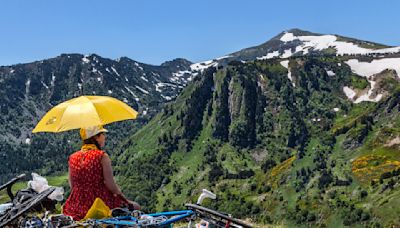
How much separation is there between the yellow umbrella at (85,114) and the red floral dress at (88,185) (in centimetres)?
53

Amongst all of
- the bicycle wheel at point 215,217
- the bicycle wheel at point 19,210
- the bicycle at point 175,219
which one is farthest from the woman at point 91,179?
the bicycle wheel at point 215,217

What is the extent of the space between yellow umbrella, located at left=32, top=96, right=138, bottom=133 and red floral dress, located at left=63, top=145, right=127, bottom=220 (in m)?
0.53

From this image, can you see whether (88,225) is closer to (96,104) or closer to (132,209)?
(132,209)

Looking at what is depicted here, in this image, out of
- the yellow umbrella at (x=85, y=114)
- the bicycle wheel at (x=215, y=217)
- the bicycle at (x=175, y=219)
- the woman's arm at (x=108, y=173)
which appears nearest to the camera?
the bicycle wheel at (x=215, y=217)

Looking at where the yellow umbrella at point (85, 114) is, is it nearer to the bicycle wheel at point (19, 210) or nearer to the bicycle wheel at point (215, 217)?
the bicycle wheel at point (19, 210)

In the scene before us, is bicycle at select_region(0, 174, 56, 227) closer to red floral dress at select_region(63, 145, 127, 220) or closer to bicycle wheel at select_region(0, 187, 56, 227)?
bicycle wheel at select_region(0, 187, 56, 227)

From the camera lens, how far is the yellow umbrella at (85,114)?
980 cm

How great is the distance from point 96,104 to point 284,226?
9.95 m

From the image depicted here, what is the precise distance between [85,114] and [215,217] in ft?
10.7

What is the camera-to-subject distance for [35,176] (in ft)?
36.5

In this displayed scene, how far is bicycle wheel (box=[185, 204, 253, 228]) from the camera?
8.02 metres

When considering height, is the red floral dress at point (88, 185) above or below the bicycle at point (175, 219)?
above

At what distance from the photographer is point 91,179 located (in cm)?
961

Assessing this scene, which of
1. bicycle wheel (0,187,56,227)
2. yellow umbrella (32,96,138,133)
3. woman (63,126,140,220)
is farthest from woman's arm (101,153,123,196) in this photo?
bicycle wheel (0,187,56,227)
